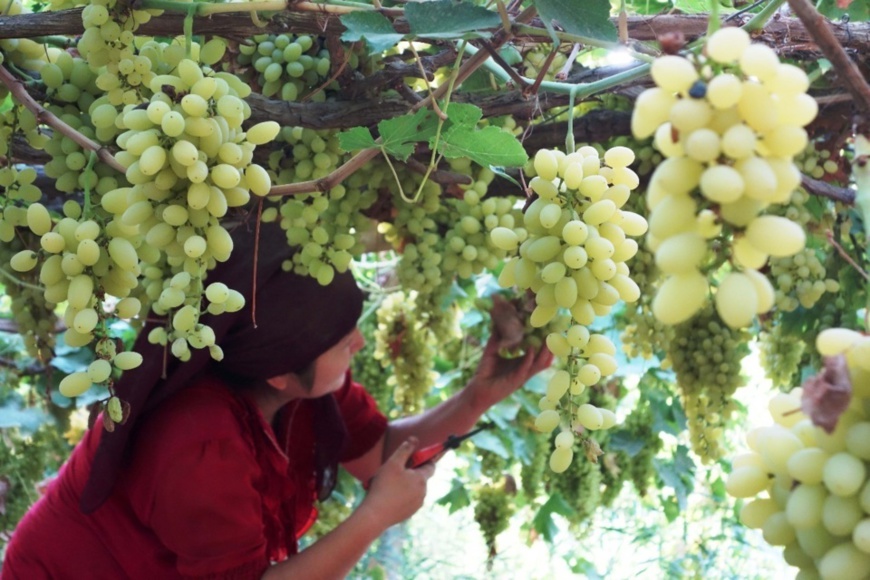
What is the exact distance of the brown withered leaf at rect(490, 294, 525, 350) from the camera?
1700mm

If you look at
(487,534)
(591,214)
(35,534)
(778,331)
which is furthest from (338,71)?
(487,534)

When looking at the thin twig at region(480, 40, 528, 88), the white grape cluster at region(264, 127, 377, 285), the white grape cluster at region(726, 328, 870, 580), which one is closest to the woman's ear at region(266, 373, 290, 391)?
the white grape cluster at region(264, 127, 377, 285)

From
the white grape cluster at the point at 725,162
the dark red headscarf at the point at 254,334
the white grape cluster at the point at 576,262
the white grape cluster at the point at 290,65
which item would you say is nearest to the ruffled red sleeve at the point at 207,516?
the dark red headscarf at the point at 254,334

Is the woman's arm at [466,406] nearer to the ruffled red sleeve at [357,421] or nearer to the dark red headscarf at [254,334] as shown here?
the ruffled red sleeve at [357,421]

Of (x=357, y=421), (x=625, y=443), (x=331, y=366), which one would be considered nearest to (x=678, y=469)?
(x=625, y=443)

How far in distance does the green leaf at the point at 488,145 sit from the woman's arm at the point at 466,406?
995mm

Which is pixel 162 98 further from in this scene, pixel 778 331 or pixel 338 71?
pixel 778 331

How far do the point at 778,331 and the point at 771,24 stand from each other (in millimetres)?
765

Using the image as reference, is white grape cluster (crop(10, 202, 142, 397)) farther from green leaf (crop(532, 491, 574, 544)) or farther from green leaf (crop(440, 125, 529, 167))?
green leaf (crop(532, 491, 574, 544))

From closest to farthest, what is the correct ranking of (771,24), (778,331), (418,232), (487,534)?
1. (771,24)
2. (418,232)
3. (778,331)
4. (487,534)

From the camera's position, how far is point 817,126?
45.6 inches

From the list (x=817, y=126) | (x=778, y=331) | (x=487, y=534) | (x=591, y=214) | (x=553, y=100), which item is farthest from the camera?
(x=487, y=534)

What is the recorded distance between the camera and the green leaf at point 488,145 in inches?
28.7

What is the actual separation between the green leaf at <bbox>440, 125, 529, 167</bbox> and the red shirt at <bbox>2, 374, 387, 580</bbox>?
34.3 inches
